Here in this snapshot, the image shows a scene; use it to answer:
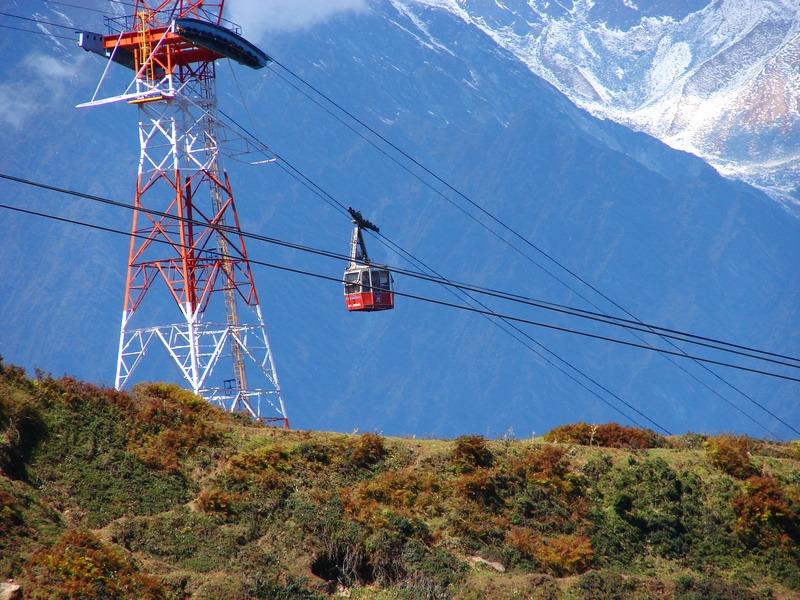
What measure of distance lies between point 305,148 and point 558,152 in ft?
147

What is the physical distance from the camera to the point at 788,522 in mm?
38531

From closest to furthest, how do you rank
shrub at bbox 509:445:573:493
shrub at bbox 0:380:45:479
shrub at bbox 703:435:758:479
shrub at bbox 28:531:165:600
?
shrub at bbox 28:531:165:600
shrub at bbox 0:380:45:479
shrub at bbox 509:445:573:493
shrub at bbox 703:435:758:479

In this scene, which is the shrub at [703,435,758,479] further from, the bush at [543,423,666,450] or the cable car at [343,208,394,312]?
the cable car at [343,208,394,312]

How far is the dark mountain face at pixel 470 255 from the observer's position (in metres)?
155

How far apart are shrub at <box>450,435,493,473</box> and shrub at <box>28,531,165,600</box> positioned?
1330 centimetres

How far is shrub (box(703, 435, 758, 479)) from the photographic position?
40750 mm

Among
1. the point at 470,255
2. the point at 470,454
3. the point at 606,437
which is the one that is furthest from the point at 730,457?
the point at 470,255

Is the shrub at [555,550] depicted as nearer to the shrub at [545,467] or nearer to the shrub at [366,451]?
the shrub at [545,467]

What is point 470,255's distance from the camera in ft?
583

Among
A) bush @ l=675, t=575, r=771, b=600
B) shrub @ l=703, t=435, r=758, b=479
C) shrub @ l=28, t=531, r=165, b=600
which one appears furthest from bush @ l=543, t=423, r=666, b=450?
shrub @ l=28, t=531, r=165, b=600

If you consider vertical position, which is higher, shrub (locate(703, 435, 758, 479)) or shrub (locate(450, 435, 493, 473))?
shrub (locate(703, 435, 758, 479))

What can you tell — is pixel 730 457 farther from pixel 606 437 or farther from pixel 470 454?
pixel 470 454

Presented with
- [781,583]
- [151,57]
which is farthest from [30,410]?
[781,583]

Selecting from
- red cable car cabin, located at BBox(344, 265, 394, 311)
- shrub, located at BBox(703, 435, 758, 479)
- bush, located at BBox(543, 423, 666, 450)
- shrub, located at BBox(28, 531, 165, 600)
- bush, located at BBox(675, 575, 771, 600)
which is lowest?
shrub, located at BBox(28, 531, 165, 600)
